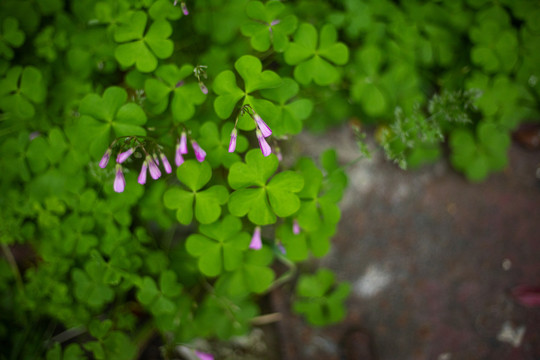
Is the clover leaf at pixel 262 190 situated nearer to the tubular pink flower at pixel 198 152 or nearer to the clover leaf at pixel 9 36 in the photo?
the tubular pink flower at pixel 198 152

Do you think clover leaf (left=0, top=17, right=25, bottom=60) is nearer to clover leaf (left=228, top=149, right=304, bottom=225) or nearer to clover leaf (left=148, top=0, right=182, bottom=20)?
clover leaf (left=148, top=0, right=182, bottom=20)

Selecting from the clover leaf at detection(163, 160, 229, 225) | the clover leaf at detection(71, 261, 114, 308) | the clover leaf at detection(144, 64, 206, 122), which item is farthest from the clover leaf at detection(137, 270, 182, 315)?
the clover leaf at detection(144, 64, 206, 122)

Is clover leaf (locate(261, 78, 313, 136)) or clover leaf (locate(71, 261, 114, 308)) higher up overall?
clover leaf (locate(261, 78, 313, 136))

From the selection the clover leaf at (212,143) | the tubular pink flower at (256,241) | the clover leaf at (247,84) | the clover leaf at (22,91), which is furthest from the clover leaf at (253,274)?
the clover leaf at (22,91)

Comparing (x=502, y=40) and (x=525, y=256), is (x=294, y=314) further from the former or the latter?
(x=502, y=40)

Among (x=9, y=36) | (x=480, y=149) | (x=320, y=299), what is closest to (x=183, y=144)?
(x=9, y=36)
